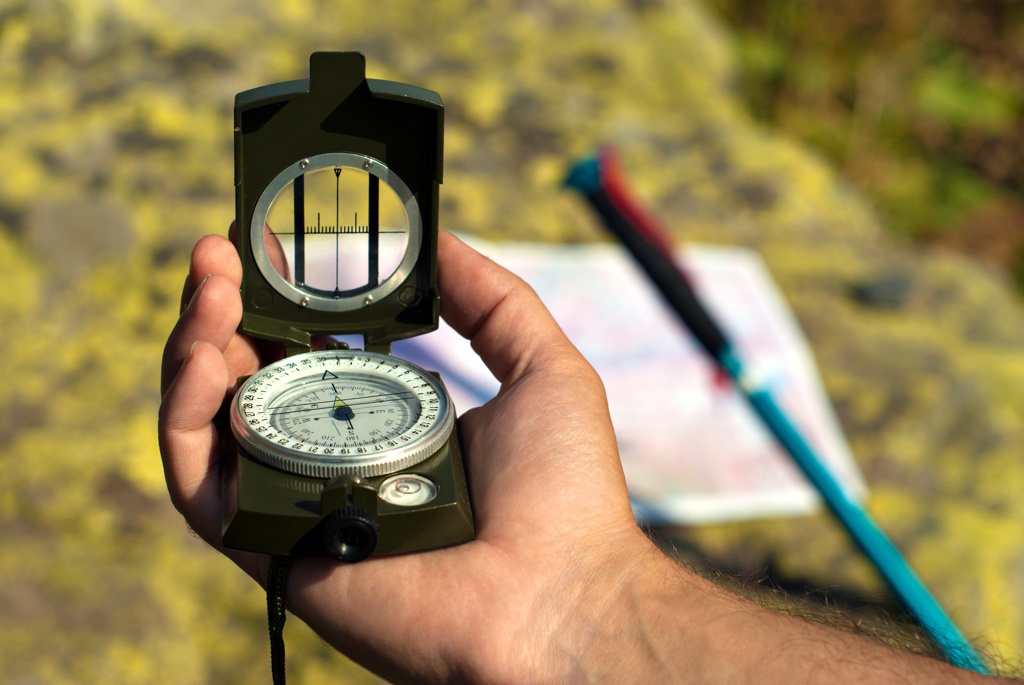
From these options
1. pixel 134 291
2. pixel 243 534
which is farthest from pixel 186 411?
pixel 134 291

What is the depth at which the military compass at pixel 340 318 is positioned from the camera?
112cm

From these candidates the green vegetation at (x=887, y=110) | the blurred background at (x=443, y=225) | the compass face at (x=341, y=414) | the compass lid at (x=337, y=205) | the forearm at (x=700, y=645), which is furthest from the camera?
the green vegetation at (x=887, y=110)

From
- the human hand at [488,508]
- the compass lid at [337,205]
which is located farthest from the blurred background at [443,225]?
the compass lid at [337,205]

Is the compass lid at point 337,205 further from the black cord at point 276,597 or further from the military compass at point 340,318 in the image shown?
the black cord at point 276,597

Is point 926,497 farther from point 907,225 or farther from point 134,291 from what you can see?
point 907,225

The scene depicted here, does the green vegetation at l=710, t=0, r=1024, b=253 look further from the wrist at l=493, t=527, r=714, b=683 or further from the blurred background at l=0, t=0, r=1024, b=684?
the wrist at l=493, t=527, r=714, b=683

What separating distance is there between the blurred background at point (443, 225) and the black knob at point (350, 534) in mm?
851

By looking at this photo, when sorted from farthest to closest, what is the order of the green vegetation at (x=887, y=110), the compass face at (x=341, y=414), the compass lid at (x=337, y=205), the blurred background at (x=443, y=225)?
the green vegetation at (x=887, y=110), the blurred background at (x=443, y=225), the compass lid at (x=337, y=205), the compass face at (x=341, y=414)

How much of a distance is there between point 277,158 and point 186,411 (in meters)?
0.37

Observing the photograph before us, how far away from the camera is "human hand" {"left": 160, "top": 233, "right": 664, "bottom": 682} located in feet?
3.76

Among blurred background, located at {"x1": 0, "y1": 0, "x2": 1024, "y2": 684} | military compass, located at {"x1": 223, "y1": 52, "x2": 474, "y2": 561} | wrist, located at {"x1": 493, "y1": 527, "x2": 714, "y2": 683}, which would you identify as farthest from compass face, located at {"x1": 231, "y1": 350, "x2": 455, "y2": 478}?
blurred background, located at {"x1": 0, "y1": 0, "x2": 1024, "y2": 684}

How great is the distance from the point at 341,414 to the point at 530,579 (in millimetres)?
323

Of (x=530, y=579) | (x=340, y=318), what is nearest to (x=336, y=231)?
(x=340, y=318)

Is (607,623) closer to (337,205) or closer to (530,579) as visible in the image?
(530,579)
